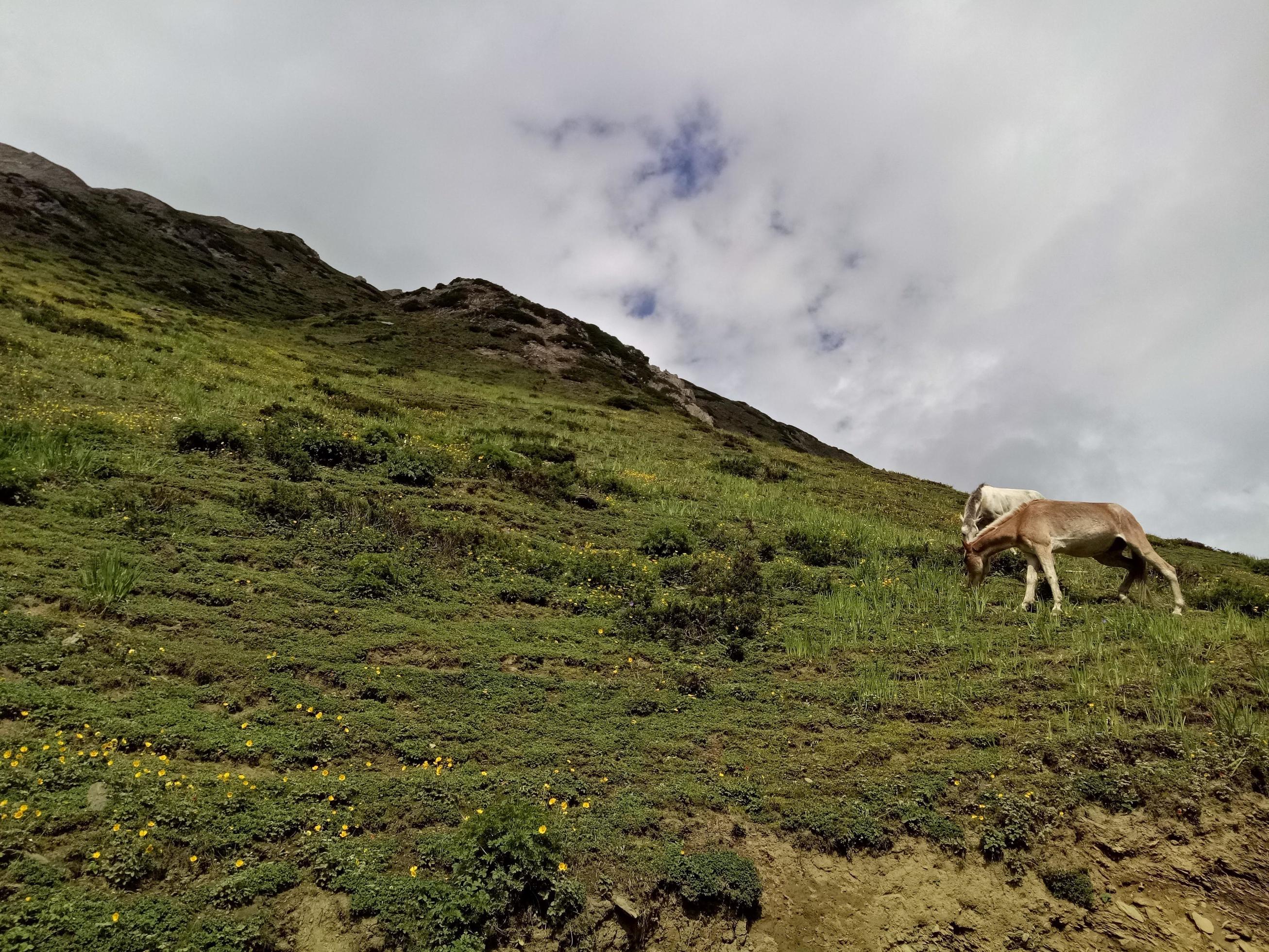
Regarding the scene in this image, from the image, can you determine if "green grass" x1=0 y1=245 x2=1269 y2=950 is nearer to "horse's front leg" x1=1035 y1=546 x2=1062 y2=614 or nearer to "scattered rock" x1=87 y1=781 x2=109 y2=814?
"scattered rock" x1=87 y1=781 x2=109 y2=814

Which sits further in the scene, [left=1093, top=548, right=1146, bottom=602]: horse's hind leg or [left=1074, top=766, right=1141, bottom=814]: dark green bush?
[left=1093, top=548, right=1146, bottom=602]: horse's hind leg

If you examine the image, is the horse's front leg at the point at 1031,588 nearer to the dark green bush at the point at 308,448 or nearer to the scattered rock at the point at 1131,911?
the scattered rock at the point at 1131,911

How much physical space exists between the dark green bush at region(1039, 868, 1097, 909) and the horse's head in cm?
847

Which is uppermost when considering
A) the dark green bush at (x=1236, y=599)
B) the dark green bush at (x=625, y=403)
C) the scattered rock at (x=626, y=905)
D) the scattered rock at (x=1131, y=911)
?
the dark green bush at (x=625, y=403)

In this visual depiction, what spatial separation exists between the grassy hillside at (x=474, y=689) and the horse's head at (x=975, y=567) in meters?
0.47

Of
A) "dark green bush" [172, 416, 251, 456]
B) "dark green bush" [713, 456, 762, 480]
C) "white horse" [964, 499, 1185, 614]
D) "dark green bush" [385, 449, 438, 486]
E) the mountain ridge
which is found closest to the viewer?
"white horse" [964, 499, 1185, 614]

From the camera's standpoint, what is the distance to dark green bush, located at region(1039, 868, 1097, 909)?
253 inches

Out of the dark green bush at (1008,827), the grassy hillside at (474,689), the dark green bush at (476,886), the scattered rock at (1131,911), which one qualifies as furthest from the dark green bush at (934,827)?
the dark green bush at (476,886)

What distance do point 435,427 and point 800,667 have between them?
60.7 ft

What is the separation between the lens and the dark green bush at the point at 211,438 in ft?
50.8

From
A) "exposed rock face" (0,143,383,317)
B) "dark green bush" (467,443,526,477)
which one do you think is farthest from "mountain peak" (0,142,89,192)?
"dark green bush" (467,443,526,477)

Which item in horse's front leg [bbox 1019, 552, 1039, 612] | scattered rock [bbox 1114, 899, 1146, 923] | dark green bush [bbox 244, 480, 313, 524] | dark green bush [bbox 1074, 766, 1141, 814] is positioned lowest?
scattered rock [bbox 1114, 899, 1146, 923]

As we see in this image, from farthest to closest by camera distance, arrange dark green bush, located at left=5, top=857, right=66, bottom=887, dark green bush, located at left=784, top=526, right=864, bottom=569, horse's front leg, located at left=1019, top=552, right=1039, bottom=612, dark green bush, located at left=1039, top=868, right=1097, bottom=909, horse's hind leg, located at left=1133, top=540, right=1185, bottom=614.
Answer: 1. dark green bush, located at left=784, top=526, right=864, bottom=569
2. horse's front leg, located at left=1019, top=552, right=1039, bottom=612
3. horse's hind leg, located at left=1133, top=540, right=1185, bottom=614
4. dark green bush, located at left=1039, top=868, right=1097, bottom=909
5. dark green bush, located at left=5, top=857, right=66, bottom=887

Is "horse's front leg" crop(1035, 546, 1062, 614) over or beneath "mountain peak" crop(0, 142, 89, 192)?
beneath
